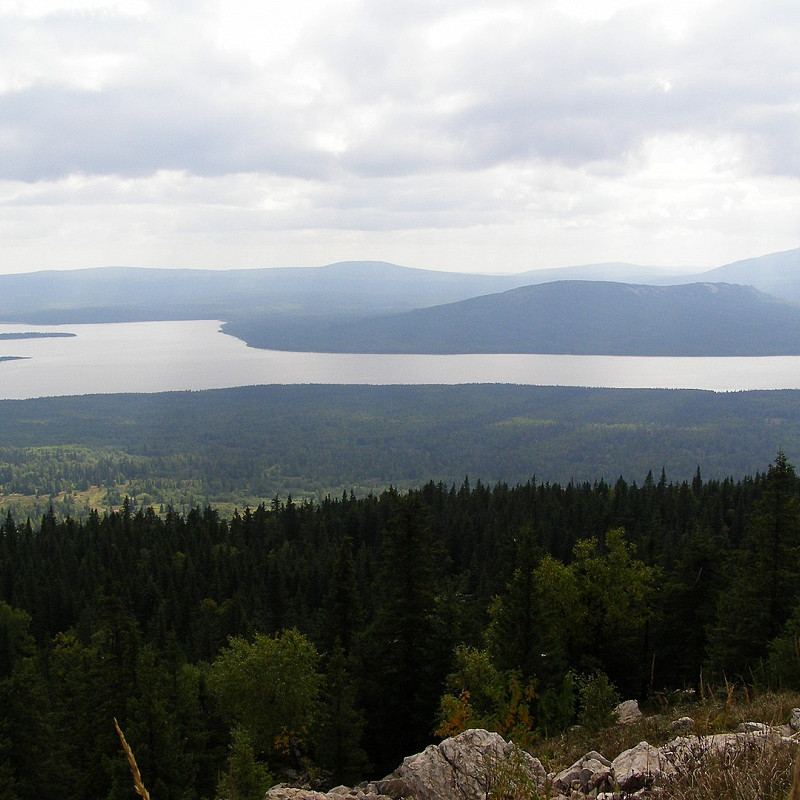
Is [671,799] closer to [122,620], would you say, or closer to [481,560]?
[122,620]

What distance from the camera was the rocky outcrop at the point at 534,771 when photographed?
9000mm

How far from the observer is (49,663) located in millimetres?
55812

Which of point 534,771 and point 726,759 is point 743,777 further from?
point 534,771

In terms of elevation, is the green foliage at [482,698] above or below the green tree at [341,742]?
above

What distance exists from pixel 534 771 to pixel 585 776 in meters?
0.84

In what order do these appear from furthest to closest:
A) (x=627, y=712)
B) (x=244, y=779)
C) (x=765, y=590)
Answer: (x=765, y=590) < (x=627, y=712) < (x=244, y=779)

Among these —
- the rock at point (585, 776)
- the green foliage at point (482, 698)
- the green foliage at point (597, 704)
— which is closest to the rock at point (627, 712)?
the green foliage at point (597, 704)

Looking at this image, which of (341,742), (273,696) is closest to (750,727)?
(341,742)

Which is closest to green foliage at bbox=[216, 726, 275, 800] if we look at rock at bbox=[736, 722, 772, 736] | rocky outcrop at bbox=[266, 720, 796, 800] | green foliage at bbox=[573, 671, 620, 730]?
rocky outcrop at bbox=[266, 720, 796, 800]

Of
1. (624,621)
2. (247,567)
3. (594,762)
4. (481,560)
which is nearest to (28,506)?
(247,567)

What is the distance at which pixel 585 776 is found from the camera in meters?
11.8

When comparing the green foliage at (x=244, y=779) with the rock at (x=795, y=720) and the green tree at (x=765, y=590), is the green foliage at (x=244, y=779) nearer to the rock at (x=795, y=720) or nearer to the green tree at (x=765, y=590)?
the rock at (x=795, y=720)

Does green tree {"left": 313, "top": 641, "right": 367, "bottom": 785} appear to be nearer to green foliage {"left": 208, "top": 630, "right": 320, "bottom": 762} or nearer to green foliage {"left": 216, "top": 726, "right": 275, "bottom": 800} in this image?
green foliage {"left": 208, "top": 630, "right": 320, "bottom": 762}

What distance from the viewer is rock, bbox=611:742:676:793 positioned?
10.4 metres
